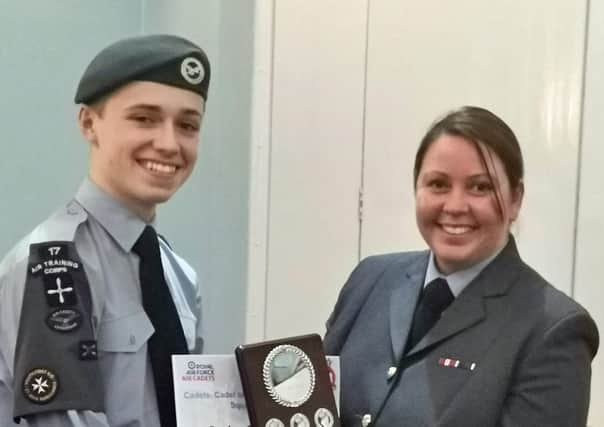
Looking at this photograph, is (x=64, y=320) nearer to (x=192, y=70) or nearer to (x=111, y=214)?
(x=111, y=214)

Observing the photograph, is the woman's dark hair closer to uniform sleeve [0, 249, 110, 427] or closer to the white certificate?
the white certificate

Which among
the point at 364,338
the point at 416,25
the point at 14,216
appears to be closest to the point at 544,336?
the point at 364,338

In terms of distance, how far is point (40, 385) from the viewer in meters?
1.00

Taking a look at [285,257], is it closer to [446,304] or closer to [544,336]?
[446,304]

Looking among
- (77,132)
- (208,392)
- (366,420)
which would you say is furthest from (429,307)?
(77,132)

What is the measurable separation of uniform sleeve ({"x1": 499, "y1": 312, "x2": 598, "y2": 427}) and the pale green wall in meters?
1.17

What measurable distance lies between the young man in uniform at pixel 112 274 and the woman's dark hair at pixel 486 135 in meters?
0.42

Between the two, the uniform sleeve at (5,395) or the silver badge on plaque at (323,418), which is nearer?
the uniform sleeve at (5,395)

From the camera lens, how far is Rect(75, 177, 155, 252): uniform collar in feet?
3.83

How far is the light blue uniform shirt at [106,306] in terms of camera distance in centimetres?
105

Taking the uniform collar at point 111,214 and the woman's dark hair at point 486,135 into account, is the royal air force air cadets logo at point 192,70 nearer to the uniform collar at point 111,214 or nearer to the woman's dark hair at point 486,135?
the uniform collar at point 111,214

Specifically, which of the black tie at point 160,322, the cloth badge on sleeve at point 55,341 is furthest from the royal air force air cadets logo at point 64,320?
the black tie at point 160,322

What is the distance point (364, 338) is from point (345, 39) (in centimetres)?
102

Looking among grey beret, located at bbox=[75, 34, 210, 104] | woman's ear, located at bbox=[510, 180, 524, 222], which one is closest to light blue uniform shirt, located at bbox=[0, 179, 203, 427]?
grey beret, located at bbox=[75, 34, 210, 104]
